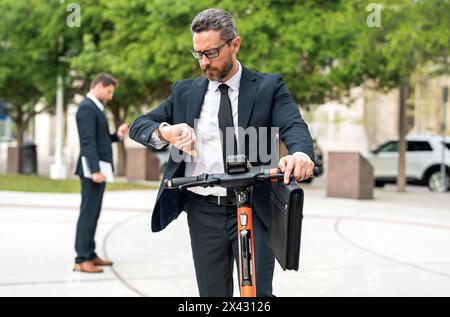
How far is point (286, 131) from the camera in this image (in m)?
3.50

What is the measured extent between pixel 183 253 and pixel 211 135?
506 centimetres

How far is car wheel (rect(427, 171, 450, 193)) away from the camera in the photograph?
21.8 m

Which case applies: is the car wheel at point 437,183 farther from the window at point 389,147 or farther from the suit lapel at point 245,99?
the suit lapel at point 245,99

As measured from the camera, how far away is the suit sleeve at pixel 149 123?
3.49m

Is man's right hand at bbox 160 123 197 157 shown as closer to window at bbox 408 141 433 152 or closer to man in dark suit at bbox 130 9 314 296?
Answer: man in dark suit at bbox 130 9 314 296

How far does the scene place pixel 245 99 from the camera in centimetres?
362

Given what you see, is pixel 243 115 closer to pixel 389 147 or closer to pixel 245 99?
pixel 245 99

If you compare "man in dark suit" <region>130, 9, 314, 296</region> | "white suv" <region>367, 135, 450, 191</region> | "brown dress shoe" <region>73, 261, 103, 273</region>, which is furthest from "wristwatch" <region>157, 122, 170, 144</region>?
"white suv" <region>367, 135, 450, 191</region>

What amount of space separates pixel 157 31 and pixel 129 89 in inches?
193

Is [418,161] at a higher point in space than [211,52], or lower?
lower

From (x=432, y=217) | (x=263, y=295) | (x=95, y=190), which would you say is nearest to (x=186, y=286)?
(x=95, y=190)

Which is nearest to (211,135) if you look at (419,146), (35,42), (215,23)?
(215,23)

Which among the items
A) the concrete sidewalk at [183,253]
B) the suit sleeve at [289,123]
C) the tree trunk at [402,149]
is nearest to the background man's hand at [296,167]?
the suit sleeve at [289,123]

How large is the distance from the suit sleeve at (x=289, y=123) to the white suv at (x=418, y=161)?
18938 millimetres
